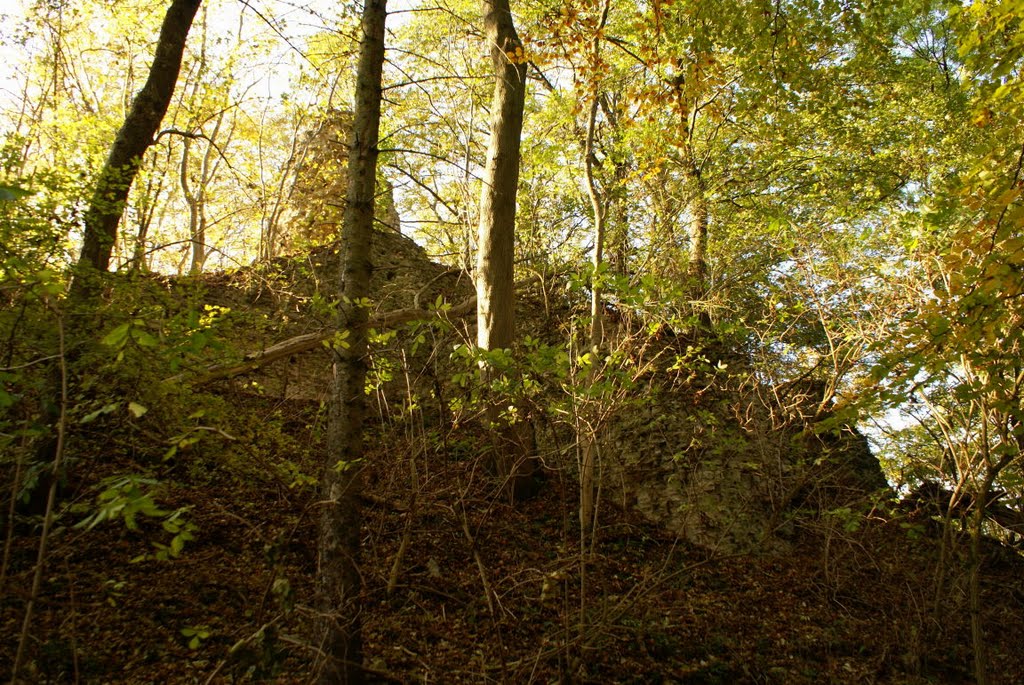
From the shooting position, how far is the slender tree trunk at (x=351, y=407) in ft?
10.7

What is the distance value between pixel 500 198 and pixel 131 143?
331cm

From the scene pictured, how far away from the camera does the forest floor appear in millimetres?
3723

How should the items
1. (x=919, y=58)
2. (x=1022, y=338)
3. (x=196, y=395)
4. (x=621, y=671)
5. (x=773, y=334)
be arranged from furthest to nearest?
1. (x=919, y=58)
2. (x=773, y=334)
3. (x=621, y=671)
4. (x=196, y=395)
5. (x=1022, y=338)

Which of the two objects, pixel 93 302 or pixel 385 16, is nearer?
pixel 93 302

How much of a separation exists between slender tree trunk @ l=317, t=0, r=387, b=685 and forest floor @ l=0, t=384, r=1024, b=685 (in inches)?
7.8

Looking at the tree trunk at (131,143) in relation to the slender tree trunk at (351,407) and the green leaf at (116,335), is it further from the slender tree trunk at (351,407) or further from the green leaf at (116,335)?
the green leaf at (116,335)

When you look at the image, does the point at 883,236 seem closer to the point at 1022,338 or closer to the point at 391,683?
the point at 1022,338

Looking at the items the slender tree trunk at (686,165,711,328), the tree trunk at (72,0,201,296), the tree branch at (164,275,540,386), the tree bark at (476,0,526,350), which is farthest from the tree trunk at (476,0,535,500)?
the tree trunk at (72,0,201,296)

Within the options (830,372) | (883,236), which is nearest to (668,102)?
(830,372)

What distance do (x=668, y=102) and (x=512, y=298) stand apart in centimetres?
239

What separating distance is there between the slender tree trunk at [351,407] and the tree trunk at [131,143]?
1.82m

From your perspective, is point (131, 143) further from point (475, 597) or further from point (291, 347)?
point (475, 597)

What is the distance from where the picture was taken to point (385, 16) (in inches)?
167

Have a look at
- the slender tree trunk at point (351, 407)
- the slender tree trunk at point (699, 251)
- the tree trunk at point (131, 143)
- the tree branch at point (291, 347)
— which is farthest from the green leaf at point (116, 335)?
the slender tree trunk at point (699, 251)
